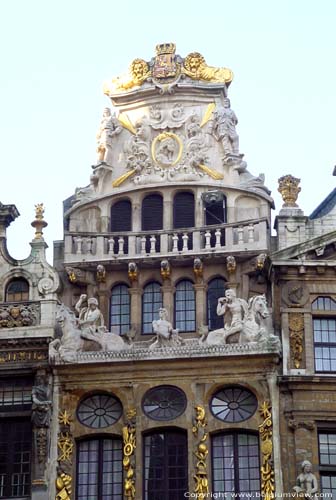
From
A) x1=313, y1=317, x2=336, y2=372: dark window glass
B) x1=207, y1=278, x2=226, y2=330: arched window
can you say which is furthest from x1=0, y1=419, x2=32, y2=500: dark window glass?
x1=313, y1=317, x2=336, y2=372: dark window glass


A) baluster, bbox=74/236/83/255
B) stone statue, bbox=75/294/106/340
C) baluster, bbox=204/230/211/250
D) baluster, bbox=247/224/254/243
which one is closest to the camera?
stone statue, bbox=75/294/106/340

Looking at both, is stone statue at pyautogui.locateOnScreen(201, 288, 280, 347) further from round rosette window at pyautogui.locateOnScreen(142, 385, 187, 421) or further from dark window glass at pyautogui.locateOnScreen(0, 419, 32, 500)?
dark window glass at pyautogui.locateOnScreen(0, 419, 32, 500)

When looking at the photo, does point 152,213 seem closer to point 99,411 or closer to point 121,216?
point 121,216

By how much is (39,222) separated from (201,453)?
8.43 meters

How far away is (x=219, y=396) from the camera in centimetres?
3825

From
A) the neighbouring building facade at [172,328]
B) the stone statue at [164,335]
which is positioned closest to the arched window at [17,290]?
the neighbouring building facade at [172,328]

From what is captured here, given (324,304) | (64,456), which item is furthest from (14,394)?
(324,304)

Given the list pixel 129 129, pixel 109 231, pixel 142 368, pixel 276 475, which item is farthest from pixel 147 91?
pixel 276 475

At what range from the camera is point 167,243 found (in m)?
40.1

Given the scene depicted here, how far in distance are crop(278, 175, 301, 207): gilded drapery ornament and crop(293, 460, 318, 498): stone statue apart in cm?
758

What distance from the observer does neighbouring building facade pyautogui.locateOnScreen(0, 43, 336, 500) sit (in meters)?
37.5

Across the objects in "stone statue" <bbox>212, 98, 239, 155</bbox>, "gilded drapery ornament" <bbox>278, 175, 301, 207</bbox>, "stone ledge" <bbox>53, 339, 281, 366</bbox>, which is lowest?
"stone ledge" <bbox>53, 339, 281, 366</bbox>

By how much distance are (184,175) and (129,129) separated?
238cm

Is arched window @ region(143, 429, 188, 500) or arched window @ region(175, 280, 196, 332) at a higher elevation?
arched window @ region(175, 280, 196, 332)
